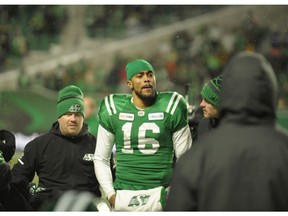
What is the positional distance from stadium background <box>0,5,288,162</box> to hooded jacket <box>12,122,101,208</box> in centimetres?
539

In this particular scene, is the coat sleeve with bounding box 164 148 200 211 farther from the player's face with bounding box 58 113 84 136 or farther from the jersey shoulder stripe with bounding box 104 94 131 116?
the player's face with bounding box 58 113 84 136

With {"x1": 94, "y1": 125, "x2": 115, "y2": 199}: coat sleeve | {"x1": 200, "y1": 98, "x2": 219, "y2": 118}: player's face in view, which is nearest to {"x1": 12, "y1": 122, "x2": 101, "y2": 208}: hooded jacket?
{"x1": 94, "y1": 125, "x2": 115, "y2": 199}: coat sleeve

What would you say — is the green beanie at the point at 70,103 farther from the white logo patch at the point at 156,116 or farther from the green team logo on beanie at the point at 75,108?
the white logo patch at the point at 156,116

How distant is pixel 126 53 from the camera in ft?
33.6

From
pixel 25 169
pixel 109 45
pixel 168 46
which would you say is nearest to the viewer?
pixel 25 169

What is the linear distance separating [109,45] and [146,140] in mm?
6767

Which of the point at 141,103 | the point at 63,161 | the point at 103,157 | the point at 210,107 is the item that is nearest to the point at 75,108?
the point at 63,161

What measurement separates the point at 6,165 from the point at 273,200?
6.18ft

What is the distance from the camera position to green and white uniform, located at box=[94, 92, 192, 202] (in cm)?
366

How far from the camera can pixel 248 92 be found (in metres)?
2.14

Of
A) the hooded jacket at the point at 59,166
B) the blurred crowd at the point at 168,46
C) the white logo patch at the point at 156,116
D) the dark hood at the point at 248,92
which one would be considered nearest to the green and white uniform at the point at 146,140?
the white logo patch at the point at 156,116

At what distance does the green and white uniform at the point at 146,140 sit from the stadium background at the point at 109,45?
5698 mm

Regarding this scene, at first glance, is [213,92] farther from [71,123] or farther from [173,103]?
[71,123]

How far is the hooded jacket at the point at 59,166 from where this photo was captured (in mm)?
4027
